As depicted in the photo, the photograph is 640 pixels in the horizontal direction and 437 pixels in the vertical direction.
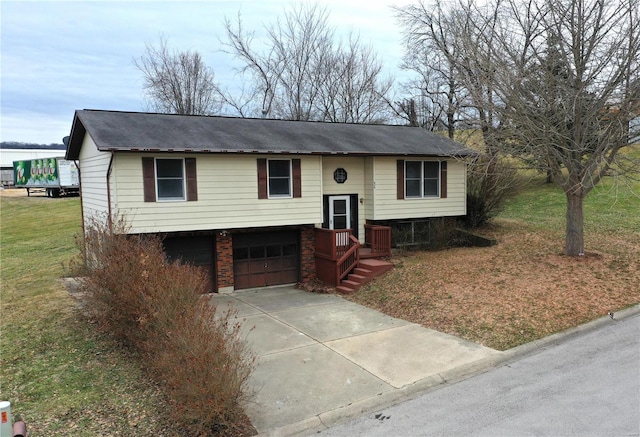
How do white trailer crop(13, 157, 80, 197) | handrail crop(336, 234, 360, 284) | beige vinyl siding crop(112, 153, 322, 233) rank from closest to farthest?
beige vinyl siding crop(112, 153, 322, 233), handrail crop(336, 234, 360, 284), white trailer crop(13, 157, 80, 197)

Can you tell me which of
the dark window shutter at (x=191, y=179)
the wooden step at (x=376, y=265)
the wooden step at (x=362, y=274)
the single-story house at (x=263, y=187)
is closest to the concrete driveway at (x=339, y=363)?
the wooden step at (x=362, y=274)

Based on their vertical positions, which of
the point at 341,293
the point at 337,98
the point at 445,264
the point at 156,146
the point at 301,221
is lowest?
the point at 341,293

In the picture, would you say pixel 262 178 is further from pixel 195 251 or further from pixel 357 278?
pixel 357 278

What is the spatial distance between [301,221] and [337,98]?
19.9 m

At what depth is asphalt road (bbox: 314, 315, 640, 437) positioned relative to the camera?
5.51 meters

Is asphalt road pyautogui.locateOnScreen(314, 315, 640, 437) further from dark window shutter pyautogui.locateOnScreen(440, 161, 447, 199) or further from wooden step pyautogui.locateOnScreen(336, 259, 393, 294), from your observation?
dark window shutter pyautogui.locateOnScreen(440, 161, 447, 199)

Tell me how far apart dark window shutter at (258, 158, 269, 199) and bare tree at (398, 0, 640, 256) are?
21.6 ft

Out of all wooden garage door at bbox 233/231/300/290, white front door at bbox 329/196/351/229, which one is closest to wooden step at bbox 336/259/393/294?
white front door at bbox 329/196/351/229

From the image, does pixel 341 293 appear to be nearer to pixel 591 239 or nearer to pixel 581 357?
pixel 581 357

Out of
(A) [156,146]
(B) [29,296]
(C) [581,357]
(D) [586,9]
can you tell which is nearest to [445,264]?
(C) [581,357]

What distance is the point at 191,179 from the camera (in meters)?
13.3

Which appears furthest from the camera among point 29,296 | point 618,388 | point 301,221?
point 301,221

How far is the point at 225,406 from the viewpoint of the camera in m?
5.68

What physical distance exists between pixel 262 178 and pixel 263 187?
0.96ft
